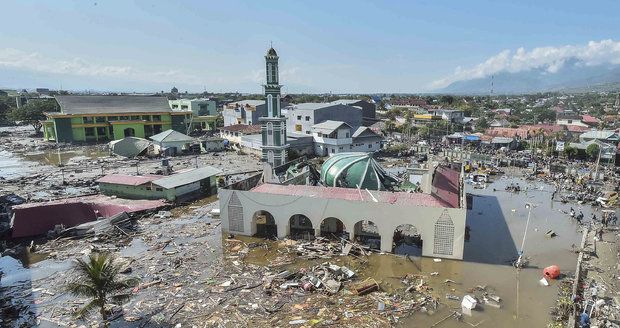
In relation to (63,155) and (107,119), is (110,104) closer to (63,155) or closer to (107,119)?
(107,119)

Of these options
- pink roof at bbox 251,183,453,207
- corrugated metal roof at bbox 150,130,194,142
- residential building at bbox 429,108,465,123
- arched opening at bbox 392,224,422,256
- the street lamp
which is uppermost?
residential building at bbox 429,108,465,123

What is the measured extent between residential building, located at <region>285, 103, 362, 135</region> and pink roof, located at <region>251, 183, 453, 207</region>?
30.0m

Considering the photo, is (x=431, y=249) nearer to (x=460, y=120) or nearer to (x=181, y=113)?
(x=181, y=113)

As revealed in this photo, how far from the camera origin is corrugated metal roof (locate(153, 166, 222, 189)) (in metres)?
29.6

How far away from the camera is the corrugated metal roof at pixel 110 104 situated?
61.9 meters

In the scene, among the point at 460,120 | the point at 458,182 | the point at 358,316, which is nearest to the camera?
the point at 358,316

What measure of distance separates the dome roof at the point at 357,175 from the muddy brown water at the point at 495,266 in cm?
577

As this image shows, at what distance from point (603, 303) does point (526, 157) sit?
36130 mm

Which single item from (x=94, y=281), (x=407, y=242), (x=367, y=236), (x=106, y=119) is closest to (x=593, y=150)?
(x=407, y=242)

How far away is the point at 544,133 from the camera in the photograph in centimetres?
5822

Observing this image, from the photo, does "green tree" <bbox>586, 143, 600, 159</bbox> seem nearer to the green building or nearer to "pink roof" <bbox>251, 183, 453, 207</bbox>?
"pink roof" <bbox>251, 183, 453, 207</bbox>

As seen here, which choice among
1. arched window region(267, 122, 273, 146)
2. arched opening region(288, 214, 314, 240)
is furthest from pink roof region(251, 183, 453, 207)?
arched window region(267, 122, 273, 146)

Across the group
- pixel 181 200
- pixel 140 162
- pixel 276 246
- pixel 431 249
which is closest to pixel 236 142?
pixel 140 162

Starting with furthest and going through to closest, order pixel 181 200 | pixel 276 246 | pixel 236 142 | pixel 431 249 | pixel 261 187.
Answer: pixel 236 142, pixel 181 200, pixel 261 187, pixel 276 246, pixel 431 249
